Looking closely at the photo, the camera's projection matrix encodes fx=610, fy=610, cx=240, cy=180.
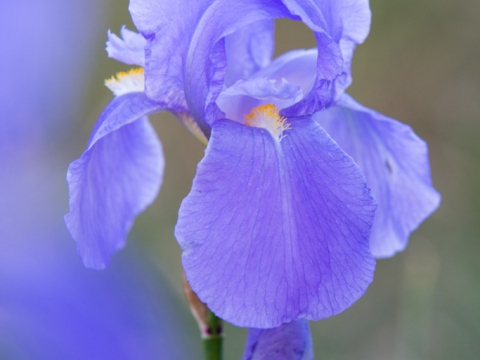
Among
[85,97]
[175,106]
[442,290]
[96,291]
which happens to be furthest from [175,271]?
[175,106]

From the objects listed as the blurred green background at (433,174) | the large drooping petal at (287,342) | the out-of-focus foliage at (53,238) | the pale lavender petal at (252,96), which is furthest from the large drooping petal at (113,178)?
the blurred green background at (433,174)

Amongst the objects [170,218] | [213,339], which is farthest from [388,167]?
[170,218]

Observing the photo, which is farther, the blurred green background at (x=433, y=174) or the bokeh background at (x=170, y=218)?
the blurred green background at (x=433, y=174)

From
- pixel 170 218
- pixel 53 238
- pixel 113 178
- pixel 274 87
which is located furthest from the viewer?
pixel 170 218

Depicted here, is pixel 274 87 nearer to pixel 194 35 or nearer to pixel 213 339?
pixel 194 35

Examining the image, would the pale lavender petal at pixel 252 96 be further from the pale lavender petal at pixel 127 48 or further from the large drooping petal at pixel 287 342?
the large drooping petal at pixel 287 342

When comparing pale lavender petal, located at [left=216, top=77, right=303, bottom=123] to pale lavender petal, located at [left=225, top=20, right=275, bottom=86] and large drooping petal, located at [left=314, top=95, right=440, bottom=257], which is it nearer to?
pale lavender petal, located at [left=225, top=20, right=275, bottom=86]
